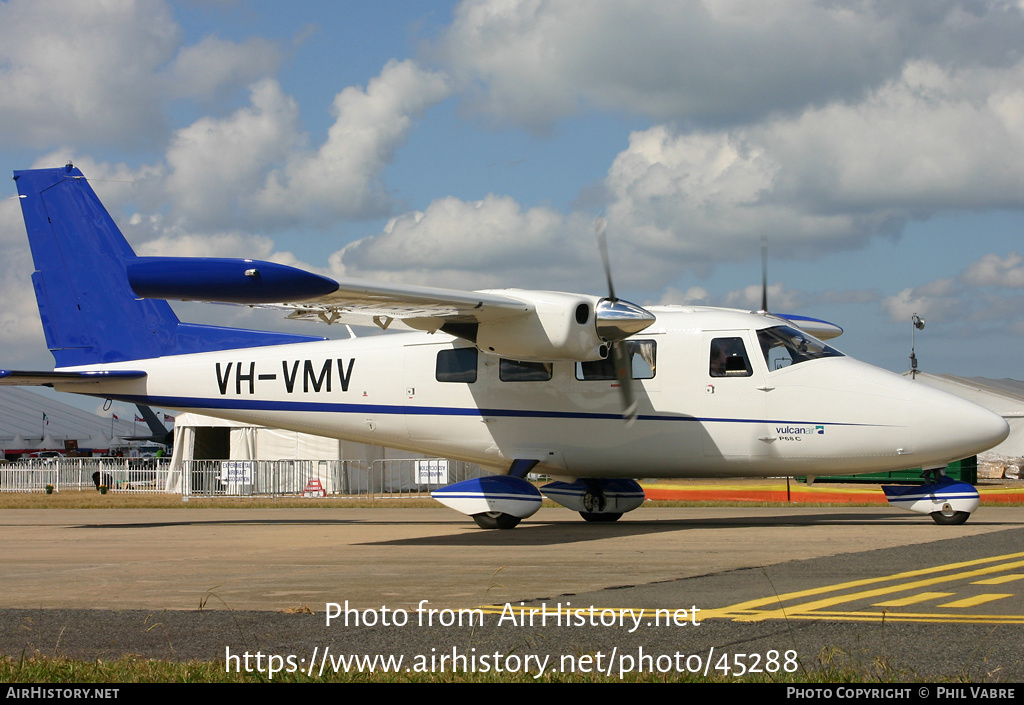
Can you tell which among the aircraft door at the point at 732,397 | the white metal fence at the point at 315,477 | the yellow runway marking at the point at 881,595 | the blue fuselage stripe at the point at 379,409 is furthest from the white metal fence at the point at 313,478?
the yellow runway marking at the point at 881,595

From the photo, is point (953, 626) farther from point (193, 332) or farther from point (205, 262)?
point (193, 332)

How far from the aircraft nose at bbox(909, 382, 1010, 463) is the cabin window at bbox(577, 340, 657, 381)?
3.90m

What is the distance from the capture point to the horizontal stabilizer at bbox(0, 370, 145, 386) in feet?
55.0

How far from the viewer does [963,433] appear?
14211 millimetres

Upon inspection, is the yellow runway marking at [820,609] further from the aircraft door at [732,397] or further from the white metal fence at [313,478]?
the white metal fence at [313,478]

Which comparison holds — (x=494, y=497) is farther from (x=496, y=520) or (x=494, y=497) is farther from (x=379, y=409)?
(x=379, y=409)

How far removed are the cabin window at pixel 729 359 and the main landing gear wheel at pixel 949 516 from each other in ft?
11.5

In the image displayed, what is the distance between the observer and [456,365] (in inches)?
656

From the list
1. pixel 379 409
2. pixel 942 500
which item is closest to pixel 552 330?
pixel 379 409

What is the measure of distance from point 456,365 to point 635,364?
3076mm

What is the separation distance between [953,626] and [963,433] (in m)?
9.05

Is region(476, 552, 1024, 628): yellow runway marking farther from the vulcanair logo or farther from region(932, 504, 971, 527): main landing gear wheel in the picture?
region(932, 504, 971, 527): main landing gear wheel

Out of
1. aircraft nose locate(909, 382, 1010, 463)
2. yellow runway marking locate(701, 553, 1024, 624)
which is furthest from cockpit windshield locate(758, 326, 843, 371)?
yellow runway marking locate(701, 553, 1024, 624)

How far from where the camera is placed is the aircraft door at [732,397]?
49.6 ft
